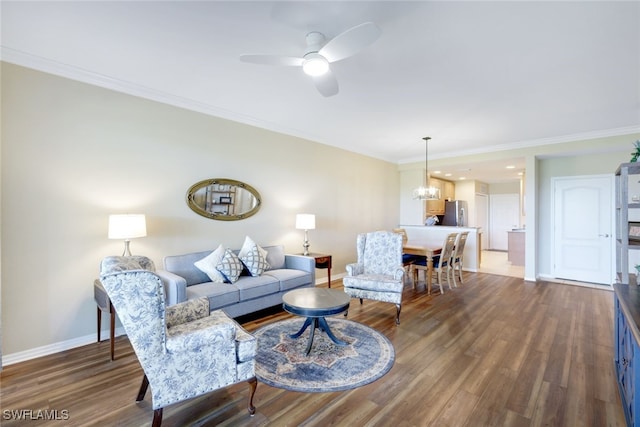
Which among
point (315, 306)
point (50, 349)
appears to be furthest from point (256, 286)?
point (50, 349)

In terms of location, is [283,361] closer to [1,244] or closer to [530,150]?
[1,244]

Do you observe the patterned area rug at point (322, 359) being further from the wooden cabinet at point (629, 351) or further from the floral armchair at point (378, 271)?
the wooden cabinet at point (629, 351)

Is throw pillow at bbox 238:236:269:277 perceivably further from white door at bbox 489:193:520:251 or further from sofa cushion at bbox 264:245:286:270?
white door at bbox 489:193:520:251

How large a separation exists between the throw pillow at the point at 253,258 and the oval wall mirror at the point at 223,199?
1.71 ft

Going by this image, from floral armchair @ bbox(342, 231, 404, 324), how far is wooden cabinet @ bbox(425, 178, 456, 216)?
419cm

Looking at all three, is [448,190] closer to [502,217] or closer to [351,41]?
[502,217]

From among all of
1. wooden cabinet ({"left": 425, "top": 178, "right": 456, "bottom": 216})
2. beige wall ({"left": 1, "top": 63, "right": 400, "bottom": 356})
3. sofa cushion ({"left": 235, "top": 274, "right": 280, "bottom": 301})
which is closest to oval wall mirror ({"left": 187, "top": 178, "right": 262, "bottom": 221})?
beige wall ({"left": 1, "top": 63, "right": 400, "bottom": 356})

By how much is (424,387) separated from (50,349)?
3.41 meters

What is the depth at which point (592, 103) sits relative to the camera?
11.7 ft

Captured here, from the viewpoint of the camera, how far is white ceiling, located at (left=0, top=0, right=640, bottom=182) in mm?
2008

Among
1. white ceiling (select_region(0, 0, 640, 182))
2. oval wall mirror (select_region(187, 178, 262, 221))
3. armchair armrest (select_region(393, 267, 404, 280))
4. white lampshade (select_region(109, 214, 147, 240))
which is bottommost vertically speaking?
armchair armrest (select_region(393, 267, 404, 280))

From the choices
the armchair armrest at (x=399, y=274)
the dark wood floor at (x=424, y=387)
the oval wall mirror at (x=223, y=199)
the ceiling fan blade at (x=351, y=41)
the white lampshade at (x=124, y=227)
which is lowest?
the dark wood floor at (x=424, y=387)

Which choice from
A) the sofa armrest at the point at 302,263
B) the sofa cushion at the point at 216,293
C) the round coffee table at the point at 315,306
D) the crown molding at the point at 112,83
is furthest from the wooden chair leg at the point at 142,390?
the crown molding at the point at 112,83

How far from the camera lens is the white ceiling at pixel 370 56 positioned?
2008mm
